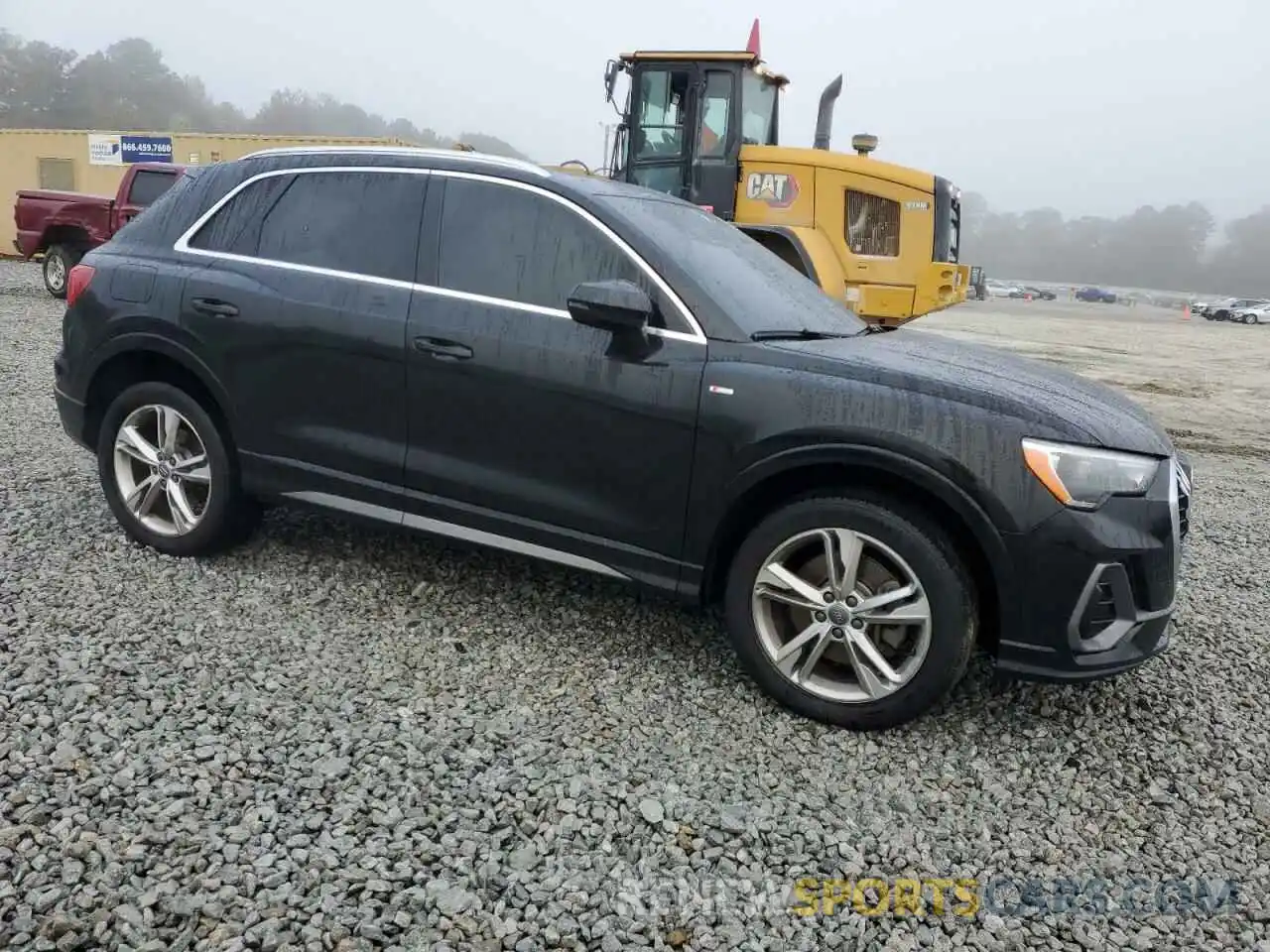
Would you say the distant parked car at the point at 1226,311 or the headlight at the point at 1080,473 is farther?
the distant parked car at the point at 1226,311

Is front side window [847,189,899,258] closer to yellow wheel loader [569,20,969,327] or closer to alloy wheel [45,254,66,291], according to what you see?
yellow wheel loader [569,20,969,327]

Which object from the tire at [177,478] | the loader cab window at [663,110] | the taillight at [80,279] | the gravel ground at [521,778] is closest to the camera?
the gravel ground at [521,778]

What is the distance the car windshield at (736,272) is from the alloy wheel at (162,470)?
209 centimetres

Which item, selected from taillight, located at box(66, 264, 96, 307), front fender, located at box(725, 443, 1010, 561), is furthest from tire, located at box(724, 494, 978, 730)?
taillight, located at box(66, 264, 96, 307)

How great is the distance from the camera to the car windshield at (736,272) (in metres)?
3.46

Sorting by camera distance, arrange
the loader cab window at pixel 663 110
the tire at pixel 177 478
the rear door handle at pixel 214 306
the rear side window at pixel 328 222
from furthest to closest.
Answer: the loader cab window at pixel 663 110 → the tire at pixel 177 478 → the rear door handle at pixel 214 306 → the rear side window at pixel 328 222

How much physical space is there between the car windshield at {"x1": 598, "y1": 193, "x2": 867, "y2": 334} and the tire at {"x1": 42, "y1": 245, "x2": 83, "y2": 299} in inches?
540

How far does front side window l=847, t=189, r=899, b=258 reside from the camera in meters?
9.62

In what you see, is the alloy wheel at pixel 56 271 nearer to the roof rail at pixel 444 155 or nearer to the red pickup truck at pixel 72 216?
the red pickup truck at pixel 72 216

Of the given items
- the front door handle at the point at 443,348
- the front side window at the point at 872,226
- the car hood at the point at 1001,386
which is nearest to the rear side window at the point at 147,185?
the front side window at the point at 872,226

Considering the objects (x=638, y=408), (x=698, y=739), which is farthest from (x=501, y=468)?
(x=698, y=739)

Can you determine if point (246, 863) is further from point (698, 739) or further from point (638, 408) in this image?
point (638, 408)

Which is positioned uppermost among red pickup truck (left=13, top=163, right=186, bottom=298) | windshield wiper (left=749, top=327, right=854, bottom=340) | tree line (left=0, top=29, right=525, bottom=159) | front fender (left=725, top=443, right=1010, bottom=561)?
tree line (left=0, top=29, right=525, bottom=159)

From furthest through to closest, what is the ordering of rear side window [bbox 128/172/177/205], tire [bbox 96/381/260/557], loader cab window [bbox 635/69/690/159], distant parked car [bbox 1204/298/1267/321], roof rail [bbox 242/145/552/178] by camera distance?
distant parked car [bbox 1204/298/1267/321], rear side window [bbox 128/172/177/205], loader cab window [bbox 635/69/690/159], tire [bbox 96/381/260/557], roof rail [bbox 242/145/552/178]
